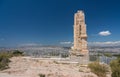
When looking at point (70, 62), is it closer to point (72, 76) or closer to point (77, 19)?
point (77, 19)

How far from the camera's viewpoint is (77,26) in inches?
929

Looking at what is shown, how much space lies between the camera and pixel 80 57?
23.0 m

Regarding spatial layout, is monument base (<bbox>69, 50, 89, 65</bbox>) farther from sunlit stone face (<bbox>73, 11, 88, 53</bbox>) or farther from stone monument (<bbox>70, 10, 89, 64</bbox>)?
sunlit stone face (<bbox>73, 11, 88, 53</bbox>)

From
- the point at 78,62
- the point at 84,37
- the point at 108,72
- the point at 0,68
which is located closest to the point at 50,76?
the point at 0,68

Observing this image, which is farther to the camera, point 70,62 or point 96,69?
point 70,62

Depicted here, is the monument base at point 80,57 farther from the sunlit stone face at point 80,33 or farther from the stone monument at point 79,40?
the sunlit stone face at point 80,33

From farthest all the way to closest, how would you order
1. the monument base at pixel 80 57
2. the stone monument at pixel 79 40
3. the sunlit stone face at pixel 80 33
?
the sunlit stone face at pixel 80 33
the stone monument at pixel 79 40
the monument base at pixel 80 57

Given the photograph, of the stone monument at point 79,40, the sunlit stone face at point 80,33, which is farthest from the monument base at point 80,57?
the sunlit stone face at point 80,33

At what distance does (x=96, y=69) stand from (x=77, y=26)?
22.1 ft

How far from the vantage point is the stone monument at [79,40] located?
75.9 ft

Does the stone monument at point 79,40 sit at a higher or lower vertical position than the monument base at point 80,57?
higher

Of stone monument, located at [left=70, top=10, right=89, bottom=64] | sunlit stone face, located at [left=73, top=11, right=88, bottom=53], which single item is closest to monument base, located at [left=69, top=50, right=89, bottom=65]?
stone monument, located at [left=70, top=10, right=89, bottom=64]

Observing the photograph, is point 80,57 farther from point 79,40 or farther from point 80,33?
point 80,33

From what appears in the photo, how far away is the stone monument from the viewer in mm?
23141
